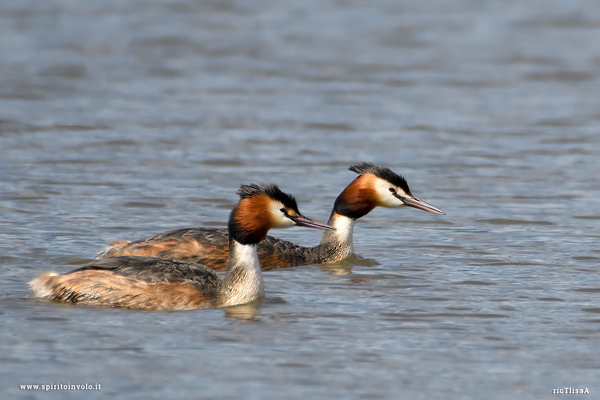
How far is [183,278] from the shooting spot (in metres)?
8.41

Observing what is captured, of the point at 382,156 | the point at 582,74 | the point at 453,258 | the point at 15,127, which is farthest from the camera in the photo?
the point at 582,74

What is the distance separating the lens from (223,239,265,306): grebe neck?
857 centimetres

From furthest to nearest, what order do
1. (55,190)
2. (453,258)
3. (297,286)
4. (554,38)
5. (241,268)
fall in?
(554,38) → (55,190) → (453,258) → (297,286) → (241,268)

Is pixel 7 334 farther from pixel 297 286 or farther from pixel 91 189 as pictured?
pixel 91 189

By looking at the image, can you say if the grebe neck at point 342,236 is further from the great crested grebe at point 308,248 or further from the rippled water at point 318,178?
the rippled water at point 318,178

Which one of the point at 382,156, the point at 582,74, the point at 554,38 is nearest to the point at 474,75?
the point at 582,74

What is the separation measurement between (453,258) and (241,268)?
255 centimetres

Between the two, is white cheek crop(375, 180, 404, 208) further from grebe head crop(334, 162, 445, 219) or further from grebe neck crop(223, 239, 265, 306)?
grebe neck crop(223, 239, 265, 306)

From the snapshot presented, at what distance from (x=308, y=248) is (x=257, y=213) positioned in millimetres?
2025

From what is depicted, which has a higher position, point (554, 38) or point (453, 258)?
point (554, 38)

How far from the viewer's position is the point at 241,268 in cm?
862

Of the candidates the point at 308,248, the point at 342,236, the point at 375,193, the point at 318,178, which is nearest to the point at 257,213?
the point at 308,248

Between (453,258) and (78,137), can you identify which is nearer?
(453,258)

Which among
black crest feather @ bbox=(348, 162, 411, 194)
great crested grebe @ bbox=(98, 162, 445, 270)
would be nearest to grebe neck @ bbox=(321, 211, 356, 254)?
great crested grebe @ bbox=(98, 162, 445, 270)
